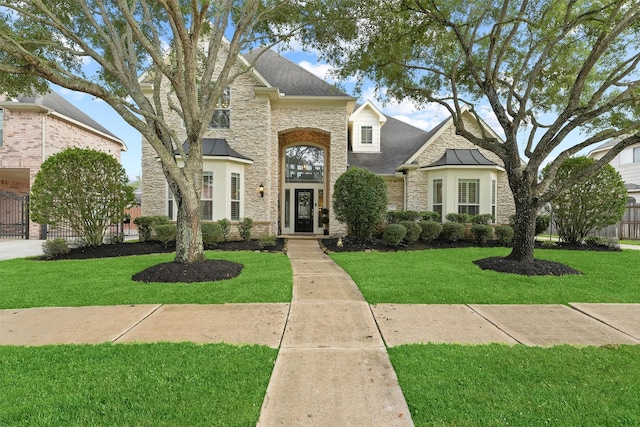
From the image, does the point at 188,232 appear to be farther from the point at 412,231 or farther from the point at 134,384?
the point at 412,231

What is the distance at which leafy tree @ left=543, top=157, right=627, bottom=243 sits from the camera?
443 inches

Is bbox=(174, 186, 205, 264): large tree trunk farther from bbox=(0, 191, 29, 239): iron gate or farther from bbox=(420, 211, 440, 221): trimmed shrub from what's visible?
bbox=(0, 191, 29, 239): iron gate

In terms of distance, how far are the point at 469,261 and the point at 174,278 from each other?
7.23m

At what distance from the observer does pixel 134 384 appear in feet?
8.32

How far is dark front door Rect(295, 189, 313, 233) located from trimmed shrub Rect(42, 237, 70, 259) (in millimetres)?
9040

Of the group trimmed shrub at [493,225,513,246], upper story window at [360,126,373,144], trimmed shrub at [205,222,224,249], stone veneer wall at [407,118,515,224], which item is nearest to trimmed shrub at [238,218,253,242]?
trimmed shrub at [205,222,224,249]

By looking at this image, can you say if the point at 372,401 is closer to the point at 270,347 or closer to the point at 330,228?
the point at 270,347

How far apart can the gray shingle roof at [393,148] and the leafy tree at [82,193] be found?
1011 centimetres

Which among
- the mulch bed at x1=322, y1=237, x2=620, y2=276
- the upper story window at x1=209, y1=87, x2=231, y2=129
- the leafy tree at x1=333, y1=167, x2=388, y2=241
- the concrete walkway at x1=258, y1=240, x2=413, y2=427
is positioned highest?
the upper story window at x1=209, y1=87, x2=231, y2=129

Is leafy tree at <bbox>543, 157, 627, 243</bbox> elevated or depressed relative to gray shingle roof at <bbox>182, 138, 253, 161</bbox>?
depressed

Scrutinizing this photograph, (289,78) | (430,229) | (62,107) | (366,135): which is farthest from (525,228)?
(62,107)

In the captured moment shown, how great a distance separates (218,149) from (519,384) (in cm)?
1237

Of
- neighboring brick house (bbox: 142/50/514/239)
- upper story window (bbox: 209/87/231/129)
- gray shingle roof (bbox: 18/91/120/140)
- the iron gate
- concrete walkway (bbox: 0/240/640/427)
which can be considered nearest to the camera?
concrete walkway (bbox: 0/240/640/427)

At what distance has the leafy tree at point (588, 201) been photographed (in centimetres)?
1124
